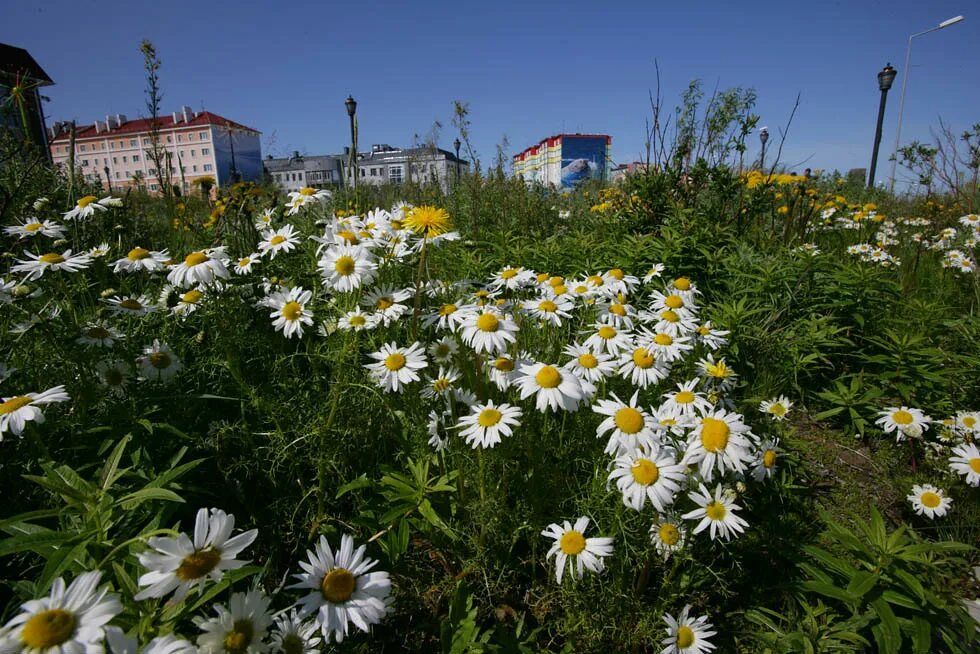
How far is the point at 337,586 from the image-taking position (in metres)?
0.97

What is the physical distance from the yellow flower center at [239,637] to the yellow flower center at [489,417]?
719mm

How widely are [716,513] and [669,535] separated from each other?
0.14 meters

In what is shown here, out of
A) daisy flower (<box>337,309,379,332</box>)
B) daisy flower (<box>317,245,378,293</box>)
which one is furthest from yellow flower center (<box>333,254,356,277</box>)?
daisy flower (<box>337,309,379,332</box>)

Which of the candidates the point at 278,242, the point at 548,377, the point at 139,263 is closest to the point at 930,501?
the point at 548,377

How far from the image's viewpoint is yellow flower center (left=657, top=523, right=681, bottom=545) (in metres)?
1.28

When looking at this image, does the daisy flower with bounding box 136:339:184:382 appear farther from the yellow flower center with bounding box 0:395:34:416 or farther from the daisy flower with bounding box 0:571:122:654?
the daisy flower with bounding box 0:571:122:654

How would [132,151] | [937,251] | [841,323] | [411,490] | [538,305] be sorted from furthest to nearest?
[132,151] < [937,251] < [841,323] < [538,305] < [411,490]

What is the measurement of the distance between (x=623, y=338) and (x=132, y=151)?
181 ft

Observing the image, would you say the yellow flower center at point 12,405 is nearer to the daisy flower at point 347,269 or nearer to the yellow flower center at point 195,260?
the yellow flower center at point 195,260

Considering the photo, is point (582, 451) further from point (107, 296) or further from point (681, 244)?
point (107, 296)

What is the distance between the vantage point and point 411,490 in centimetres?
146

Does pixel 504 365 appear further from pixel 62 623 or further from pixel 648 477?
pixel 62 623

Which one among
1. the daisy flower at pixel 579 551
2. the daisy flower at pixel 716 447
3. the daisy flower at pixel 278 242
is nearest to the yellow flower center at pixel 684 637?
the daisy flower at pixel 579 551

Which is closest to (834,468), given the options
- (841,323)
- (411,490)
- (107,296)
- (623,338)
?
(841,323)
